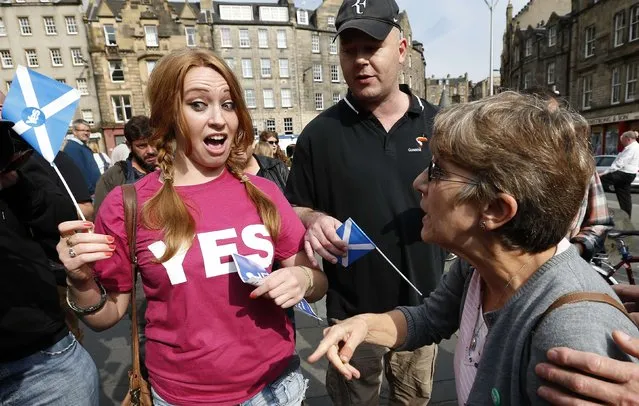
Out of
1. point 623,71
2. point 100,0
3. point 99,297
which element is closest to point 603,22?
point 623,71

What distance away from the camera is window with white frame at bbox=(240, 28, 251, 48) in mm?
35969

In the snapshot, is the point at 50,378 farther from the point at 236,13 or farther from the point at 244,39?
the point at 236,13

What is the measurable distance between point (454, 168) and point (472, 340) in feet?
2.17

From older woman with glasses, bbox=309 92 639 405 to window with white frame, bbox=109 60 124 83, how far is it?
122 ft

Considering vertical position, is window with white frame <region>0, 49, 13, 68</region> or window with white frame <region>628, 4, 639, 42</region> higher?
window with white frame <region>0, 49, 13, 68</region>

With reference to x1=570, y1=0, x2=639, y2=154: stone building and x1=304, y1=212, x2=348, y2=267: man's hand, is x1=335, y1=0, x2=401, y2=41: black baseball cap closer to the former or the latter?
x1=304, y1=212, x2=348, y2=267: man's hand

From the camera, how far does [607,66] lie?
22.9 meters

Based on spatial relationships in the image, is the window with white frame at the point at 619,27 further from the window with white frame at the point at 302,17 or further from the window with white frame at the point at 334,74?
the window with white frame at the point at 302,17

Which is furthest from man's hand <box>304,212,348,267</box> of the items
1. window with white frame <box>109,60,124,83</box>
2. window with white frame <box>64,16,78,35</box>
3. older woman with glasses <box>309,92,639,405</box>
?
window with white frame <box>64,16,78,35</box>

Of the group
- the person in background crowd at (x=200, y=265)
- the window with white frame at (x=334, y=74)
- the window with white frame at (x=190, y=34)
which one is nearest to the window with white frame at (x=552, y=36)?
the window with white frame at (x=334, y=74)

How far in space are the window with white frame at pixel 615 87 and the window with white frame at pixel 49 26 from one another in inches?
1605

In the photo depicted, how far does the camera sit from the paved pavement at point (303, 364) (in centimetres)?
311

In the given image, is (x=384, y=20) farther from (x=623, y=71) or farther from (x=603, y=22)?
(x=603, y=22)

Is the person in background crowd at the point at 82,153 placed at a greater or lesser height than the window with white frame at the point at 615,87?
lesser
